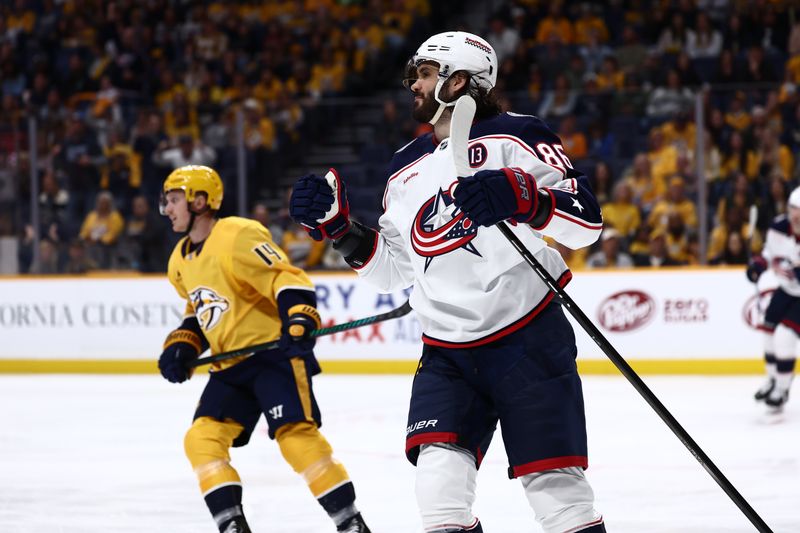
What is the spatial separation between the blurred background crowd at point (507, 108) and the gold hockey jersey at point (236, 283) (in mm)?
3856

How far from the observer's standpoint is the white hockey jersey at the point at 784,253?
658cm

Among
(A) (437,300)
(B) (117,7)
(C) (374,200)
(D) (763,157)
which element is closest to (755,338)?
(D) (763,157)

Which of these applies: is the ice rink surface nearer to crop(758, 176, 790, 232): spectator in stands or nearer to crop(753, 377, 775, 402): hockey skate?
crop(753, 377, 775, 402): hockey skate

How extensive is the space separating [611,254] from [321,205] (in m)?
6.10

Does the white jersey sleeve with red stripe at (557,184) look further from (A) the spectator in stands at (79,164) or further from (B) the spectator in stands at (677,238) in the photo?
(A) the spectator in stands at (79,164)

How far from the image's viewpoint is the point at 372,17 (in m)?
12.3

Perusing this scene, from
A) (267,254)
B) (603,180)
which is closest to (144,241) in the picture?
(603,180)

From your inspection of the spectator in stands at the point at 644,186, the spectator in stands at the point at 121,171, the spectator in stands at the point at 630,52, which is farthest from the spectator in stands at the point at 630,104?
the spectator in stands at the point at 121,171

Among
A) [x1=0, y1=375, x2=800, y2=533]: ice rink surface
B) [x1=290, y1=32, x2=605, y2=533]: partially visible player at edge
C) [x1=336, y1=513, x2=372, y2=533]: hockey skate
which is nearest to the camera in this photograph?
[x1=290, y1=32, x2=605, y2=533]: partially visible player at edge

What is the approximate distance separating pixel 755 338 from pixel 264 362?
5476mm

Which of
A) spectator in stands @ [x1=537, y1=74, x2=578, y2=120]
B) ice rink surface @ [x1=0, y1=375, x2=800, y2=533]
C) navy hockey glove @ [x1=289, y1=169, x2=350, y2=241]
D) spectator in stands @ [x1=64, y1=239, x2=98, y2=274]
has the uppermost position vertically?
spectator in stands @ [x1=537, y1=74, x2=578, y2=120]

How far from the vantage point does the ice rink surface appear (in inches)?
164

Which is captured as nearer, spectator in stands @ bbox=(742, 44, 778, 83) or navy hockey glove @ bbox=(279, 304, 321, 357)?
navy hockey glove @ bbox=(279, 304, 321, 357)

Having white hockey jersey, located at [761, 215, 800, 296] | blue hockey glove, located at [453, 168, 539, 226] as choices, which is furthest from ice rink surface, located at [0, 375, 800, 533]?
blue hockey glove, located at [453, 168, 539, 226]
